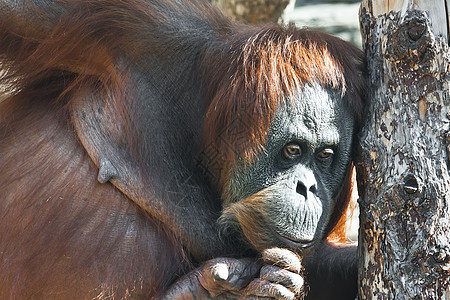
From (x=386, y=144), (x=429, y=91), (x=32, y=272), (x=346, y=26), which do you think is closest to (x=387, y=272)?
(x=386, y=144)

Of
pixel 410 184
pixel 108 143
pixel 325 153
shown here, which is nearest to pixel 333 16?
pixel 325 153

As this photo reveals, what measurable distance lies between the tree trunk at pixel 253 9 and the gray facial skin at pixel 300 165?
179cm

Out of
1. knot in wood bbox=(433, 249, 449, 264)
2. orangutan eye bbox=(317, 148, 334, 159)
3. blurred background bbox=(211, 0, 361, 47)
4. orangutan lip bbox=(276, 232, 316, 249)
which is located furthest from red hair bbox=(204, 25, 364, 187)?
blurred background bbox=(211, 0, 361, 47)

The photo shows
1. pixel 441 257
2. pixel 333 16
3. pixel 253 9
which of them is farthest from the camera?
pixel 333 16

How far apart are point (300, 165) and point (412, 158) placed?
39 centimetres

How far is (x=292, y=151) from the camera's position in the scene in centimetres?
224

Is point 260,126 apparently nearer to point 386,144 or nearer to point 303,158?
point 303,158

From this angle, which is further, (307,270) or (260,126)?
(307,270)

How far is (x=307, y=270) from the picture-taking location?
8.95 feet

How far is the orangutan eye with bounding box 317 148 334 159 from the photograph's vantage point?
7.51 ft

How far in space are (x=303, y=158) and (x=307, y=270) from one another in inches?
26.7

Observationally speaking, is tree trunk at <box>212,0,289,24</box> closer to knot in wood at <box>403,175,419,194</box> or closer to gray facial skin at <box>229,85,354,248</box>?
gray facial skin at <box>229,85,354,248</box>

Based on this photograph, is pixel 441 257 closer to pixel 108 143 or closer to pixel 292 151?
pixel 292 151

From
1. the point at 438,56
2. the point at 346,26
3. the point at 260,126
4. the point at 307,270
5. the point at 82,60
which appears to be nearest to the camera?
the point at 438,56
